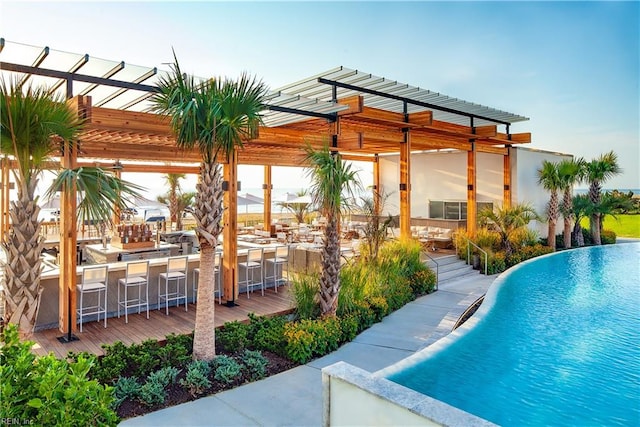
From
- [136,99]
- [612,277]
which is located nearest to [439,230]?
[612,277]

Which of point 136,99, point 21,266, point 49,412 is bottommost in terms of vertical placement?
point 49,412

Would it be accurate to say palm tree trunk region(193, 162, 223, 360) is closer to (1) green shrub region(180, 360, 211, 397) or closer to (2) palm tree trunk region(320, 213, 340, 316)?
(1) green shrub region(180, 360, 211, 397)

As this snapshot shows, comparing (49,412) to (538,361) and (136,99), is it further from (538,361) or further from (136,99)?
(136,99)

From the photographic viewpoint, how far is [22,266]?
15.8ft

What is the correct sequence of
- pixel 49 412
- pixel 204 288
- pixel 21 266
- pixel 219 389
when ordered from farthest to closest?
pixel 204 288, pixel 219 389, pixel 21 266, pixel 49 412

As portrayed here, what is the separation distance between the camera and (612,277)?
13.4 metres

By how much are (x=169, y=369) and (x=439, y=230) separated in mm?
14658

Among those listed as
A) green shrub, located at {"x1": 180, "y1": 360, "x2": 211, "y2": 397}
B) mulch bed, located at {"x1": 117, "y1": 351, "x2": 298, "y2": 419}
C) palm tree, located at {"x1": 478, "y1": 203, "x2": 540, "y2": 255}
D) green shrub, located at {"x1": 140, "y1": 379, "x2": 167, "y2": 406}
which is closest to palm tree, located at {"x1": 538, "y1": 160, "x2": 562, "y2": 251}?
palm tree, located at {"x1": 478, "y1": 203, "x2": 540, "y2": 255}

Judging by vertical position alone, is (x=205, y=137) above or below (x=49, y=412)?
above

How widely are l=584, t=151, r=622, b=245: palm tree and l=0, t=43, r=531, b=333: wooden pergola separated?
5453 mm

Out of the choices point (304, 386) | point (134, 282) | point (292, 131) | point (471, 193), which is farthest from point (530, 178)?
point (134, 282)

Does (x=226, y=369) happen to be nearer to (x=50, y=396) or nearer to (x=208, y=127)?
(x=208, y=127)

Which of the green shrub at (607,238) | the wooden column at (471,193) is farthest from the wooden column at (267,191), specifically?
the green shrub at (607,238)

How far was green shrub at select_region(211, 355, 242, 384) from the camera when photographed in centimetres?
618
